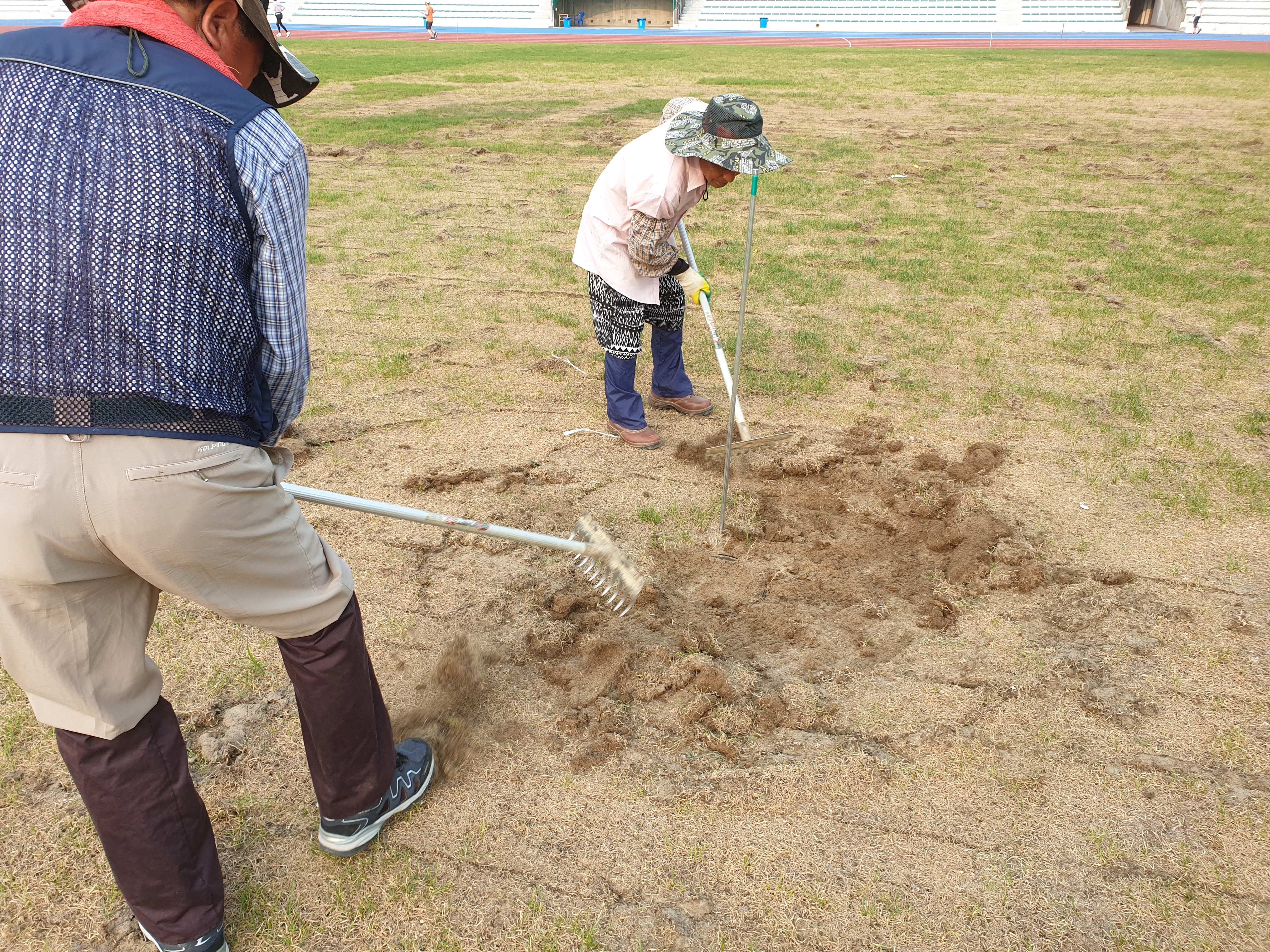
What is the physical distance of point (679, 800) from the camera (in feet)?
8.80

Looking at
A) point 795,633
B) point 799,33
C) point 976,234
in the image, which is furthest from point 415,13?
point 795,633

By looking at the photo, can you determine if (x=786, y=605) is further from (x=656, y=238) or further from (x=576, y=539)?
(x=656, y=238)

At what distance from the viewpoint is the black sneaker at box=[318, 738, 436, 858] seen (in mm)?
2443

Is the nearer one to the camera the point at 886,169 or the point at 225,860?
the point at 225,860

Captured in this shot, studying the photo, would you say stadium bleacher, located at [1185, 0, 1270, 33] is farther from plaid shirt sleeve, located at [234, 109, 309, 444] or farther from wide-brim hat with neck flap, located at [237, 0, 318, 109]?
plaid shirt sleeve, located at [234, 109, 309, 444]

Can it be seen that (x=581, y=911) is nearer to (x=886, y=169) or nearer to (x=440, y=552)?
(x=440, y=552)

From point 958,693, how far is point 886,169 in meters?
8.47

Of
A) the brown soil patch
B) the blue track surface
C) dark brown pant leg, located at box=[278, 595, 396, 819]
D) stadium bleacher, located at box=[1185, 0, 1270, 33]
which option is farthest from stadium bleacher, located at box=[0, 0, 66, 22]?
dark brown pant leg, located at box=[278, 595, 396, 819]

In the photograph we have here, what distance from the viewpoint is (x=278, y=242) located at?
1.79 m

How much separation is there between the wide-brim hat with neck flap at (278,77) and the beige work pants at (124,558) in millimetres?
870

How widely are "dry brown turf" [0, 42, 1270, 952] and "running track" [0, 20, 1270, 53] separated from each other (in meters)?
23.5

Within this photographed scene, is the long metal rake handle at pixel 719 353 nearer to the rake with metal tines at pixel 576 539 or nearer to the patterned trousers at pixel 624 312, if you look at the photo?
the patterned trousers at pixel 624 312

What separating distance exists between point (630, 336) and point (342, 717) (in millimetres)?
2833

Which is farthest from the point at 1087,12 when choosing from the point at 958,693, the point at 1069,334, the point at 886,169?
the point at 958,693
